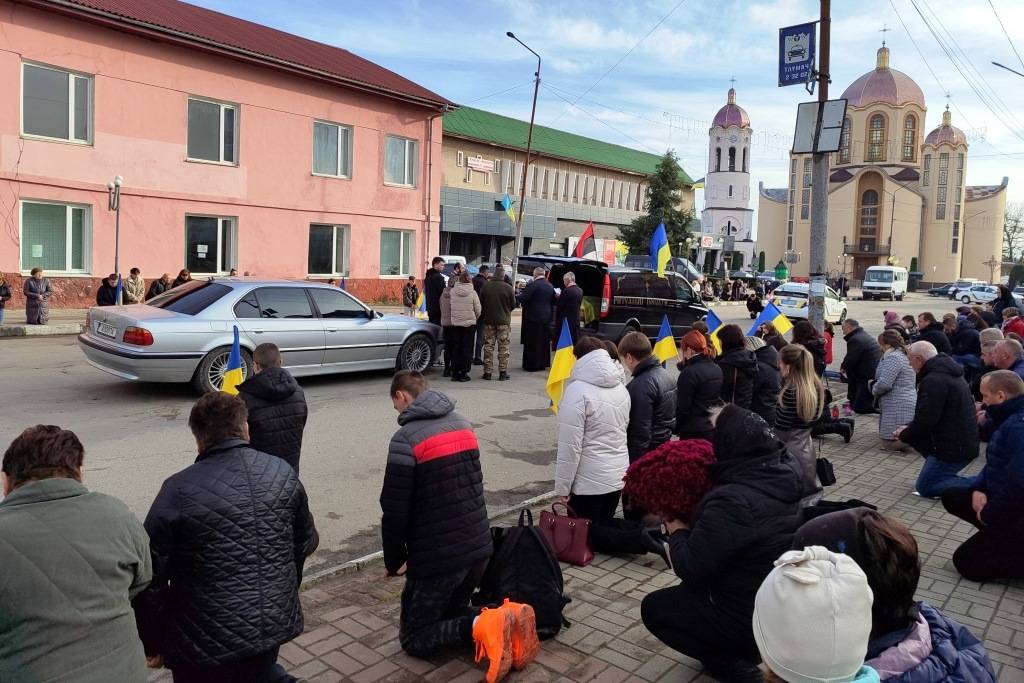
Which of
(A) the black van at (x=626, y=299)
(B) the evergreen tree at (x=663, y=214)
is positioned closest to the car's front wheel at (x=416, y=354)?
(A) the black van at (x=626, y=299)

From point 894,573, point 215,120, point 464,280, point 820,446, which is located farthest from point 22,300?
point 894,573

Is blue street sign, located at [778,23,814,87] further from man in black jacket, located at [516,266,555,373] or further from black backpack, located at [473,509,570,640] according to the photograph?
black backpack, located at [473,509,570,640]

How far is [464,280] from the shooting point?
12.7m

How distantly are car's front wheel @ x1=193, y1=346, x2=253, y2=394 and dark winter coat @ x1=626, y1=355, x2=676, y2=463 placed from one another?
19.3 feet

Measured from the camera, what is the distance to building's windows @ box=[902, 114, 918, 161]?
86.3 metres

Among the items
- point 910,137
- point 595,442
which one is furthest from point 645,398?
point 910,137

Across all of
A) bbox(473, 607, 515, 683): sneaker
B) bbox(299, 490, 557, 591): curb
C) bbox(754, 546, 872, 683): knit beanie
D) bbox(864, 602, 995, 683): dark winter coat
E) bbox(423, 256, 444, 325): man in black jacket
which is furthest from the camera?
bbox(423, 256, 444, 325): man in black jacket

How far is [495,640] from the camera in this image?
12.6 feet

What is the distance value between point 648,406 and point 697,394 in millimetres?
775

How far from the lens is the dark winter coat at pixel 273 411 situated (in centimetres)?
489

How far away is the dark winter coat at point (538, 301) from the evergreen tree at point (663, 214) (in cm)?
3820

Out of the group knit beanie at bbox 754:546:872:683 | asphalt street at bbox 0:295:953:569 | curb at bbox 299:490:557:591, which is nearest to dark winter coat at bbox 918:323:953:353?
asphalt street at bbox 0:295:953:569

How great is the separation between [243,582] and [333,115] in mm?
24040

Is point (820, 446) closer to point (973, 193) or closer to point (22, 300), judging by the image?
point (22, 300)
